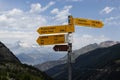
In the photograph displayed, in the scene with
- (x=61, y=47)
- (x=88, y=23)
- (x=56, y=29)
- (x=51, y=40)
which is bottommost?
(x=61, y=47)

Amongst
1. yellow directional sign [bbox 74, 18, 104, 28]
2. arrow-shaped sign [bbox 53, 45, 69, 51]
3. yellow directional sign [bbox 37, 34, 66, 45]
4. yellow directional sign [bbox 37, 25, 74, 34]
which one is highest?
yellow directional sign [bbox 74, 18, 104, 28]

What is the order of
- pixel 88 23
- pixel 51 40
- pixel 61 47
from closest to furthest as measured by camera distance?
pixel 51 40
pixel 61 47
pixel 88 23

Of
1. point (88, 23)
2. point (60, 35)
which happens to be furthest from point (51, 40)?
point (88, 23)

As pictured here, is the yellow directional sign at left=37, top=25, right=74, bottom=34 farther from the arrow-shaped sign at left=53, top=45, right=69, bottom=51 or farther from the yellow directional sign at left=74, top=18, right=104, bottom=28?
the arrow-shaped sign at left=53, top=45, right=69, bottom=51

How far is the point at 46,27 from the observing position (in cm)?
1798

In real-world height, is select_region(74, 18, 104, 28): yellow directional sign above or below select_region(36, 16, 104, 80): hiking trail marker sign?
above

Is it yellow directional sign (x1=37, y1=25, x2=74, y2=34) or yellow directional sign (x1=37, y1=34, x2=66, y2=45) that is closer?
yellow directional sign (x1=37, y1=25, x2=74, y2=34)

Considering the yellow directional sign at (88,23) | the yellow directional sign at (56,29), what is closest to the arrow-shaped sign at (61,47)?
the yellow directional sign at (56,29)

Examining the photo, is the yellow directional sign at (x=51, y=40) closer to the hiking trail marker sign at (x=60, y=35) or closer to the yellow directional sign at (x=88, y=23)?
the hiking trail marker sign at (x=60, y=35)

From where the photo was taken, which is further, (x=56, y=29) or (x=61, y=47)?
(x=61, y=47)

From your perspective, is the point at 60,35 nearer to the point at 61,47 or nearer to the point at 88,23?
the point at 61,47

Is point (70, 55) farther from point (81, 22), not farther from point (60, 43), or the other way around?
point (81, 22)

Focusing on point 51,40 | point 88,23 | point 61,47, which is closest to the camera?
point 51,40

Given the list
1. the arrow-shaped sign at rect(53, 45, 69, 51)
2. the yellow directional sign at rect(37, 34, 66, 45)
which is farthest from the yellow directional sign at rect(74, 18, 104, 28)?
the arrow-shaped sign at rect(53, 45, 69, 51)
